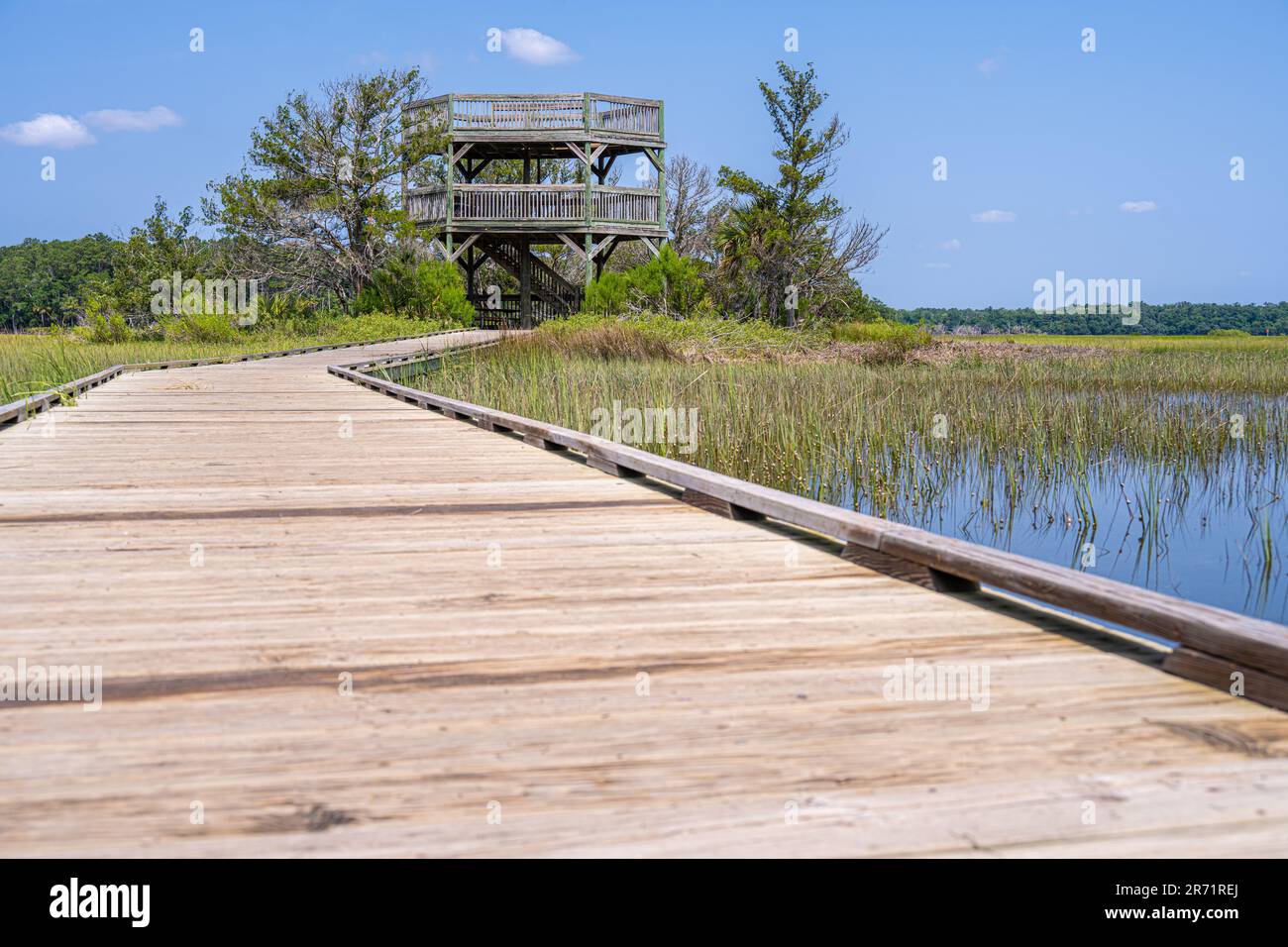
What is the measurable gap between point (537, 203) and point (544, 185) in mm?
504

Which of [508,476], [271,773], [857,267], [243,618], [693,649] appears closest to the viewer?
[271,773]

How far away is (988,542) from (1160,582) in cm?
104

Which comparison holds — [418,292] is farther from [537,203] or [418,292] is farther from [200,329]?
[200,329]

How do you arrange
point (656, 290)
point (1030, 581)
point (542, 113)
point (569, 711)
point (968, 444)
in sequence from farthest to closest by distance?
point (542, 113), point (656, 290), point (968, 444), point (1030, 581), point (569, 711)

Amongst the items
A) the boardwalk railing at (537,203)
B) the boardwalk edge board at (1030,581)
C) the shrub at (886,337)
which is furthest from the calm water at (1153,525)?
the boardwalk railing at (537,203)

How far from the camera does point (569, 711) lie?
2.08 m

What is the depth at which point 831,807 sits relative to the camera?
165 centimetres

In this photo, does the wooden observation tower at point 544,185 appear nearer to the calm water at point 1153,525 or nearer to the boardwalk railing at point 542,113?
the boardwalk railing at point 542,113

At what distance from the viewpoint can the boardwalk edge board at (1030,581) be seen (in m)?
2.16

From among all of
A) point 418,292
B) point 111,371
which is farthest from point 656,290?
point 111,371

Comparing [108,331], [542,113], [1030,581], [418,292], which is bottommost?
[1030,581]

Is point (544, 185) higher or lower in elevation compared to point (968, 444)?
higher
